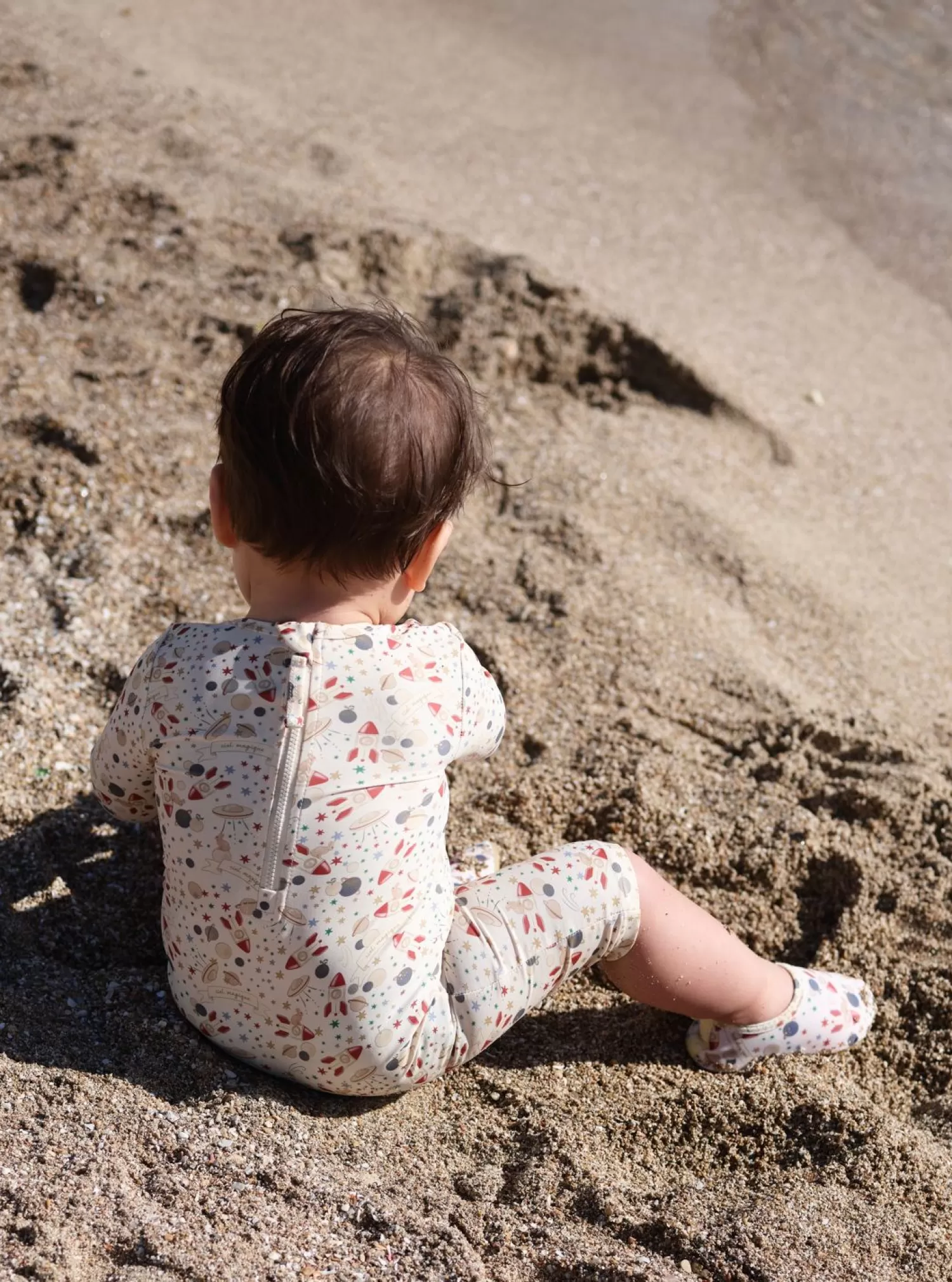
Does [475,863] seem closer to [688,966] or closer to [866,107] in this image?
[688,966]

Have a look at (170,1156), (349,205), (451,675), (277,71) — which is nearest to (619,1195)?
(170,1156)

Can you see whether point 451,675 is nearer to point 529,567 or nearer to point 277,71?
point 529,567

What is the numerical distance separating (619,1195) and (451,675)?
2.68 feet

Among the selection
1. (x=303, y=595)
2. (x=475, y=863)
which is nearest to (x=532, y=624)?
(x=475, y=863)

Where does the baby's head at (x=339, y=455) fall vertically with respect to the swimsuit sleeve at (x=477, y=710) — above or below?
above

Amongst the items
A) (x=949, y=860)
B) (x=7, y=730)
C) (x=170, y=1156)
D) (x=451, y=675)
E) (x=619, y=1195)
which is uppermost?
(x=451, y=675)

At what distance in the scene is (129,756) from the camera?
6.46 feet

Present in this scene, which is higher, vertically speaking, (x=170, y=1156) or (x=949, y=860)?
(x=949, y=860)

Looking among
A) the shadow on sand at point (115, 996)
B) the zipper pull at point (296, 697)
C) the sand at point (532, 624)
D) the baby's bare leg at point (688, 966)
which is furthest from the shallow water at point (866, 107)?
the zipper pull at point (296, 697)

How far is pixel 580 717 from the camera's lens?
2.86 meters

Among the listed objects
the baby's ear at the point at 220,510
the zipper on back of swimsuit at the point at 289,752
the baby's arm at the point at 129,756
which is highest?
the baby's ear at the point at 220,510

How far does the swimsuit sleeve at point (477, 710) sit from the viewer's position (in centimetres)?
197

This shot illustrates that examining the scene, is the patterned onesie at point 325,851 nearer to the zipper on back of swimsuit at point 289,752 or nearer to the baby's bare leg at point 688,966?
the zipper on back of swimsuit at point 289,752

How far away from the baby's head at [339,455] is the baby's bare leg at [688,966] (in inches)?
27.7
